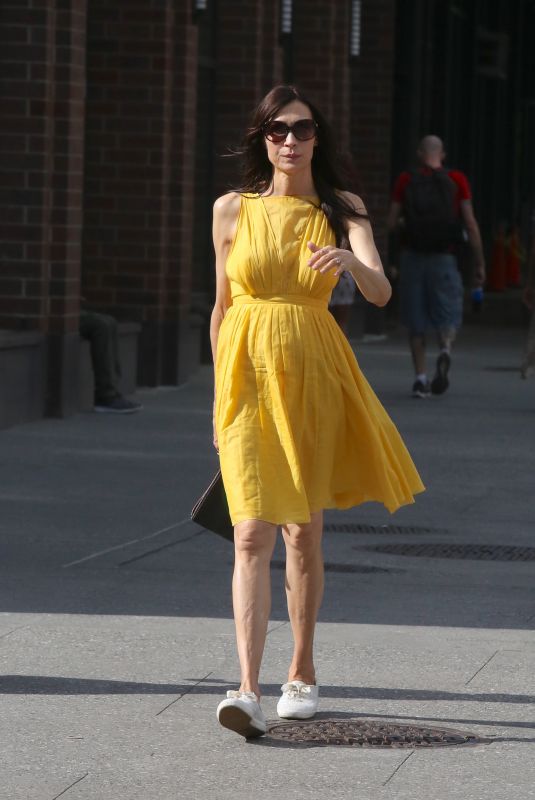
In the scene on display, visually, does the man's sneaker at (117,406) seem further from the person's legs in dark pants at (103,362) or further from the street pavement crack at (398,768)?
the street pavement crack at (398,768)

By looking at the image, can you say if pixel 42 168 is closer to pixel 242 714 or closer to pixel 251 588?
pixel 251 588

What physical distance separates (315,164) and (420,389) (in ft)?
35.9

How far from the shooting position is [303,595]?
635 cm

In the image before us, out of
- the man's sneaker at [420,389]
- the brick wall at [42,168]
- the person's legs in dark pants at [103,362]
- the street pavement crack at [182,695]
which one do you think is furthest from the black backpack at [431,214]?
the street pavement crack at [182,695]

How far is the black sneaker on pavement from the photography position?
1722 cm

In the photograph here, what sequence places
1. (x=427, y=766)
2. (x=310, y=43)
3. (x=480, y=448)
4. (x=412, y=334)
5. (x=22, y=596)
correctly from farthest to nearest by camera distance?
(x=310, y=43)
(x=412, y=334)
(x=480, y=448)
(x=22, y=596)
(x=427, y=766)

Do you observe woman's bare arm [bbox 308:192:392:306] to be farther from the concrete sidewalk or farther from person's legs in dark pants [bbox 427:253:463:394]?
person's legs in dark pants [bbox 427:253:463:394]

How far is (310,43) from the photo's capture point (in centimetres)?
2409

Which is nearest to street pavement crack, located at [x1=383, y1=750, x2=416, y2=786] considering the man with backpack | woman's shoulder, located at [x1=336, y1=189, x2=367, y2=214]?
woman's shoulder, located at [x1=336, y1=189, x2=367, y2=214]

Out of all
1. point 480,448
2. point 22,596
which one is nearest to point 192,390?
point 480,448

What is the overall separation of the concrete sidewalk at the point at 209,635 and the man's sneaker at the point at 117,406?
180 centimetres

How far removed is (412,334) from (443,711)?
1069 cm

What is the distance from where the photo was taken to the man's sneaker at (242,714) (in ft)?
19.2

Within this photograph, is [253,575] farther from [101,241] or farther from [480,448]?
[101,241]
